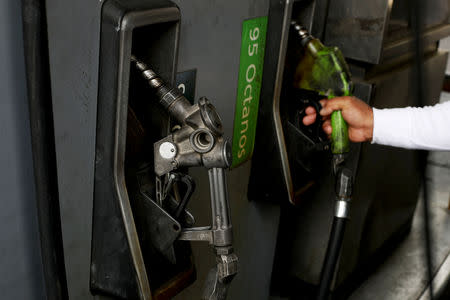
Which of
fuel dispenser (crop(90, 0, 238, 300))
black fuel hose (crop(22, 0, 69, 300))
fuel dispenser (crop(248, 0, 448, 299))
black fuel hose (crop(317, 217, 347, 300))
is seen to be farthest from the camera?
black fuel hose (crop(317, 217, 347, 300))

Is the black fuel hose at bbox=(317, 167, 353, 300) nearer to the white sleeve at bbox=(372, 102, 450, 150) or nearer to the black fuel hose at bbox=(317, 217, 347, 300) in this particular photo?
the black fuel hose at bbox=(317, 217, 347, 300)

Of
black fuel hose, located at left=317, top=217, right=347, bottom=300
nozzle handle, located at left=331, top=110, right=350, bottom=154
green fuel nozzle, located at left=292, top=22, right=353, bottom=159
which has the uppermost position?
green fuel nozzle, located at left=292, top=22, right=353, bottom=159

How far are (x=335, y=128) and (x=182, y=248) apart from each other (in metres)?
0.56

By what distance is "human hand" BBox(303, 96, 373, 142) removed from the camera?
132cm

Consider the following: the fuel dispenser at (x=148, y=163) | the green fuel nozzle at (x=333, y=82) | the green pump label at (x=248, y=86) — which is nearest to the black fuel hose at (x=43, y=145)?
the fuel dispenser at (x=148, y=163)

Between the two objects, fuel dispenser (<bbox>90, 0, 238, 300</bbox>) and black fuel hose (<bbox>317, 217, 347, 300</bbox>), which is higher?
fuel dispenser (<bbox>90, 0, 238, 300</bbox>)

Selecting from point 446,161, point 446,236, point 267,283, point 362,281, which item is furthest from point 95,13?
point 446,161

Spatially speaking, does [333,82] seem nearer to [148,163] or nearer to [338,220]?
[338,220]

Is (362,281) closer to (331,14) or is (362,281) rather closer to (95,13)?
(331,14)

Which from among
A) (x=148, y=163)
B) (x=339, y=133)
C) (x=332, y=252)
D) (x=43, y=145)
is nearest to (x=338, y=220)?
(x=332, y=252)

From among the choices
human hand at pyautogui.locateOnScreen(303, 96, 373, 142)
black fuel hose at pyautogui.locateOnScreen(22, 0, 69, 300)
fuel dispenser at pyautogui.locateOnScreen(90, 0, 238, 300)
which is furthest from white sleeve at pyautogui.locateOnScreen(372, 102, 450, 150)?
black fuel hose at pyautogui.locateOnScreen(22, 0, 69, 300)

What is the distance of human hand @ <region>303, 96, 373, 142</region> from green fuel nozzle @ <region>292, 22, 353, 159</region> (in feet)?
0.06

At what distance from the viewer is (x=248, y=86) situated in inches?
49.2

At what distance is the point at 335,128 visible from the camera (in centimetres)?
133
